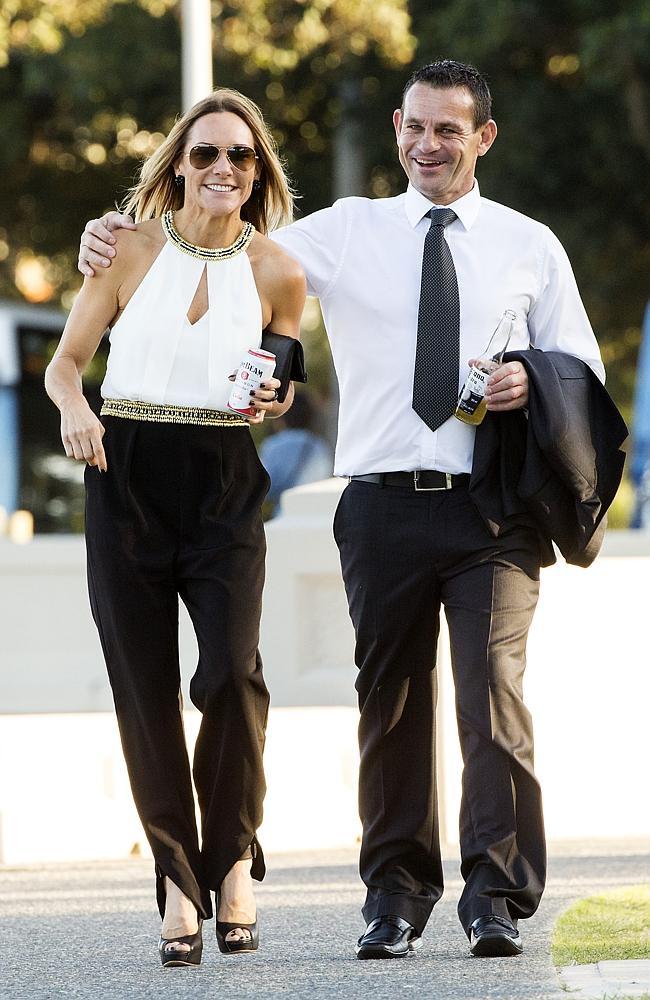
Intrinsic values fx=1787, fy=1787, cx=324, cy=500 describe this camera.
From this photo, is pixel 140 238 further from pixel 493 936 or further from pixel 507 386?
pixel 493 936

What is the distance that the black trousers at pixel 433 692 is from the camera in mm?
4445

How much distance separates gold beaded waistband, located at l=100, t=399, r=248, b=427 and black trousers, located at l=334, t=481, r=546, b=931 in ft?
1.46

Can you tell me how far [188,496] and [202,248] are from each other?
0.62 m

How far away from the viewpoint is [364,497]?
457cm

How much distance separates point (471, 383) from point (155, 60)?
1362 centimetres

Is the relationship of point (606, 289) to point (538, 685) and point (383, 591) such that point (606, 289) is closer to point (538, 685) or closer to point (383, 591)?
point (538, 685)

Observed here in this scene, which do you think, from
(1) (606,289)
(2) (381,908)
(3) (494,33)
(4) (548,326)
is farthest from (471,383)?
(1) (606,289)

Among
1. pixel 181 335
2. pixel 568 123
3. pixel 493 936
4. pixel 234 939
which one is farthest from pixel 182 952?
pixel 568 123

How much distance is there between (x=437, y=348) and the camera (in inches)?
177

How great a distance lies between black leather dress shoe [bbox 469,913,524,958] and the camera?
14.4 ft

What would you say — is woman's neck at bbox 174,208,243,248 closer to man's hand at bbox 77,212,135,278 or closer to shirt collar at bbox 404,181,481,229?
man's hand at bbox 77,212,135,278

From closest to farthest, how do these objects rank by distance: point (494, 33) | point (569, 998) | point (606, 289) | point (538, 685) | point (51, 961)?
point (569, 998) < point (51, 961) < point (538, 685) < point (494, 33) < point (606, 289)

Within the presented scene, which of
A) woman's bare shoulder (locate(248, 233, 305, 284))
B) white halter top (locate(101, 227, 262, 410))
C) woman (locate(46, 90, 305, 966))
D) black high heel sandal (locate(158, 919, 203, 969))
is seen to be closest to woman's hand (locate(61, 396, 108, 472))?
woman (locate(46, 90, 305, 966))

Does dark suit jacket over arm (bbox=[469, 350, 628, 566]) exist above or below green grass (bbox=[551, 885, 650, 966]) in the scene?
above
